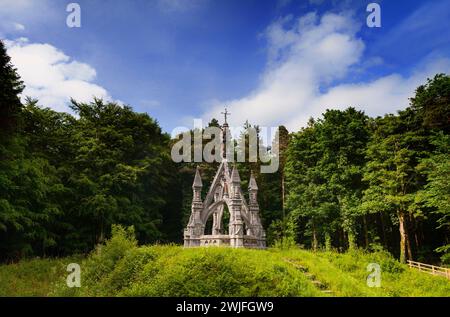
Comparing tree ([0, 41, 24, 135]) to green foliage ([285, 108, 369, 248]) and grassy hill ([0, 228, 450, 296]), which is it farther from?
green foliage ([285, 108, 369, 248])

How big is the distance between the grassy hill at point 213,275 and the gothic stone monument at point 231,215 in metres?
3.32

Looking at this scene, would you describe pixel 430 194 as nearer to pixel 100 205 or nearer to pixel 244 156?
pixel 244 156

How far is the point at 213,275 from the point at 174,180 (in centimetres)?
2824

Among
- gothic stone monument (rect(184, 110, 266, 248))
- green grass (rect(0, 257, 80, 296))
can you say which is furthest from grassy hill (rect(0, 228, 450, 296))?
gothic stone monument (rect(184, 110, 266, 248))

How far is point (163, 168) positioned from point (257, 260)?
2521 centimetres

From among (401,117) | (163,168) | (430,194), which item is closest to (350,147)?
(401,117)

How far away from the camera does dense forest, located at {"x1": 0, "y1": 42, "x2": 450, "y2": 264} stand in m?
24.8

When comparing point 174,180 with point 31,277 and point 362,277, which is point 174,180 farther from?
point 362,277

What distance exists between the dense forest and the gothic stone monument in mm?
6103

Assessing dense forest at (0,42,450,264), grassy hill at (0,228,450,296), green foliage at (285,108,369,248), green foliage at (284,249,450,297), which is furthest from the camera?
green foliage at (285,108,369,248)

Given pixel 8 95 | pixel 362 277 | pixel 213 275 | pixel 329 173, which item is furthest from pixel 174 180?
pixel 213 275

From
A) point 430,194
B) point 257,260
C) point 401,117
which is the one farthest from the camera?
point 401,117

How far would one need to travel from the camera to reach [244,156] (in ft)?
143

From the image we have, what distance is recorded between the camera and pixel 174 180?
137 feet
